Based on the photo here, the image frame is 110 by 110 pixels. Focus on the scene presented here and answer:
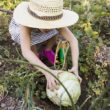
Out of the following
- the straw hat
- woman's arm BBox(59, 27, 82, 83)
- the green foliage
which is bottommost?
the green foliage

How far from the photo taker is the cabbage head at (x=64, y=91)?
2526 mm

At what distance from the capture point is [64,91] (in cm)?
251

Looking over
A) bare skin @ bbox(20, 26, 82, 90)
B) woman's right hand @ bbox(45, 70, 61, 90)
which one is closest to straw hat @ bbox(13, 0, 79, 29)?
bare skin @ bbox(20, 26, 82, 90)

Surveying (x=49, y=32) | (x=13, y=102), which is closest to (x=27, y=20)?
(x=49, y=32)

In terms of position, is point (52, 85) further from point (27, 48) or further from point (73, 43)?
point (73, 43)

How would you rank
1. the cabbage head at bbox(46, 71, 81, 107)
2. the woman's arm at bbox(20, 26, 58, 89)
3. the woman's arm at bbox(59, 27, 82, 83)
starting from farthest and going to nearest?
the woman's arm at bbox(59, 27, 82, 83)
the woman's arm at bbox(20, 26, 58, 89)
the cabbage head at bbox(46, 71, 81, 107)

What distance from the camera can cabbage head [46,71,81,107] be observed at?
2526 millimetres

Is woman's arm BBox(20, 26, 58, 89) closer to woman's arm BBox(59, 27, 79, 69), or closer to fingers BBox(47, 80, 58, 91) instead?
fingers BBox(47, 80, 58, 91)

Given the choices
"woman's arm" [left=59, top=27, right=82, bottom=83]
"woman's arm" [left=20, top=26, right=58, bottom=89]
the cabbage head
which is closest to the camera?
the cabbage head

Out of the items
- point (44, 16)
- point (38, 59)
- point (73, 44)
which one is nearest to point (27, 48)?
point (38, 59)

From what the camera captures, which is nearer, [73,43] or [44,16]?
[44,16]

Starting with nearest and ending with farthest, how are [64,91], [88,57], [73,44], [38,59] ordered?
[64,91], [38,59], [73,44], [88,57]

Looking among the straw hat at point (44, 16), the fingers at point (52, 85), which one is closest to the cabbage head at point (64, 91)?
the fingers at point (52, 85)

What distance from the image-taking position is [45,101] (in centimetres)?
270
